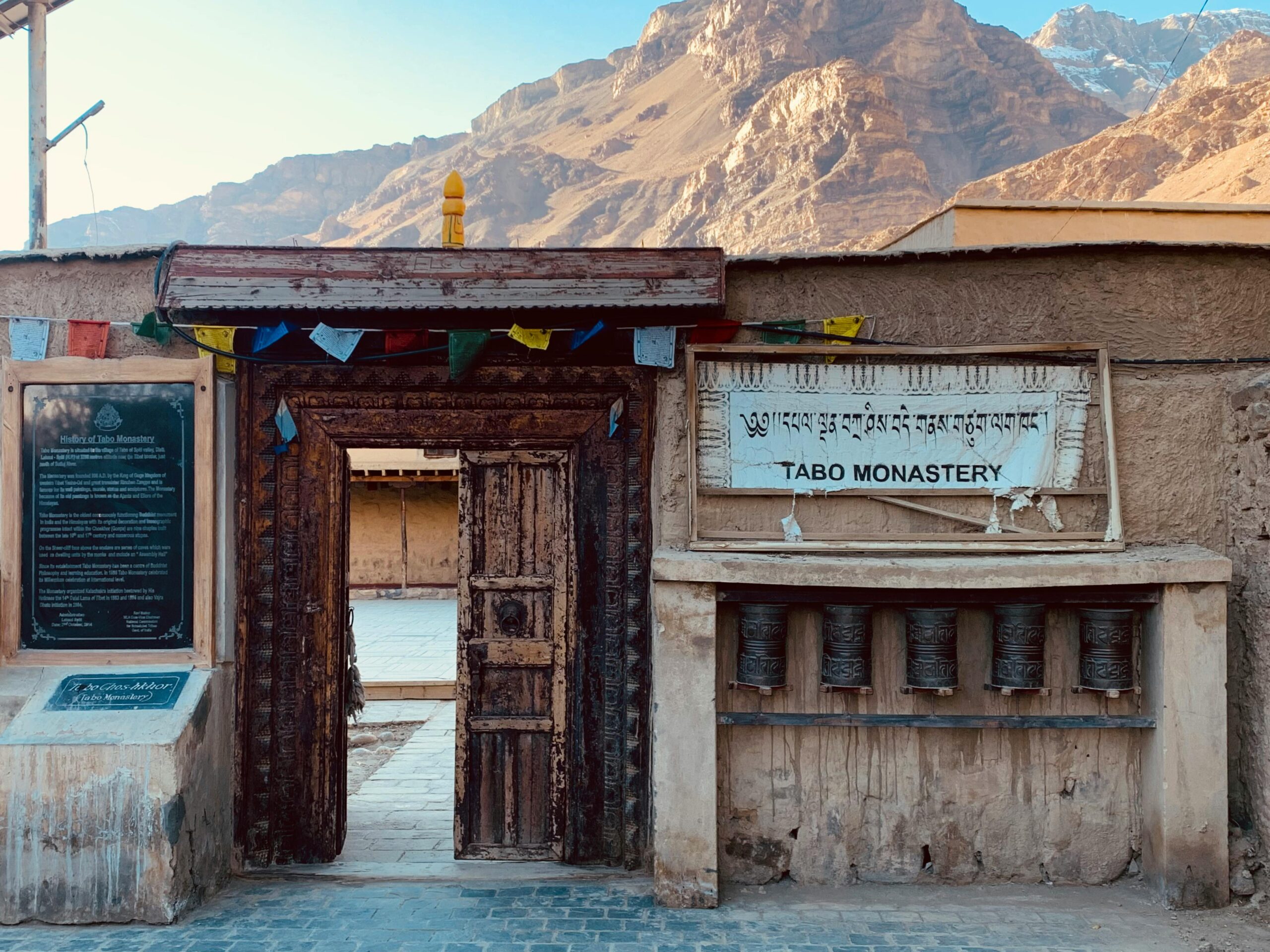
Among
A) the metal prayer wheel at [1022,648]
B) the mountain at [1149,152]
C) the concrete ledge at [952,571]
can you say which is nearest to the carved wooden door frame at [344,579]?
the concrete ledge at [952,571]

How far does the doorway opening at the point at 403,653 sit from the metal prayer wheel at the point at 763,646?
2090 millimetres

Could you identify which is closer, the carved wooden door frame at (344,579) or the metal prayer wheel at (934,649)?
the metal prayer wheel at (934,649)

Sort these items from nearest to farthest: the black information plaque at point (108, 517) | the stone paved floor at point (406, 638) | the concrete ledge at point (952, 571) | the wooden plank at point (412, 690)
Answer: the concrete ledge at point (952, 571) → the black information plaque at point (108, 517) → the wooden plank at point (412, 690) → the stone paved floor at point (406, 638)

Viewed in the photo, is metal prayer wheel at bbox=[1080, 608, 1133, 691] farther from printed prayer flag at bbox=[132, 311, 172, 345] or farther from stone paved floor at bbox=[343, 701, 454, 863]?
printed prayer flag at bbox=[132, 311, 172, 345]

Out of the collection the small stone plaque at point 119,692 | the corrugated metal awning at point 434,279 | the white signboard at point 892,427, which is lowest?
the small stone plaque at point 119,692

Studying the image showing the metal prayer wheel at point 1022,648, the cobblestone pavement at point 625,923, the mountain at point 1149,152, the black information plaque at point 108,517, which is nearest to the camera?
A: the cobblestone pavement at point 625,923

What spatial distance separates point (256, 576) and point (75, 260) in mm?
1845

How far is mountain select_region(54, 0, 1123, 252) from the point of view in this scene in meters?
56.8

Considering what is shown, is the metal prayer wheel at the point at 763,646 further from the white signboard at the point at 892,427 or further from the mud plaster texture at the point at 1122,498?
the white signboard at the point at 892,427

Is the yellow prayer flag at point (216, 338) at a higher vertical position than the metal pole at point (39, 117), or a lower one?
lower

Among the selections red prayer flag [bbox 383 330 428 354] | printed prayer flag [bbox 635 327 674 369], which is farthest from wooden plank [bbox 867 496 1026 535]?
red prayer flag [bbox 383 330 428 354]

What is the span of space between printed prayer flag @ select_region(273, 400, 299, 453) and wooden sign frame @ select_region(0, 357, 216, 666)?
0.31 m

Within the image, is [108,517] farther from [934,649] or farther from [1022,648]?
[1022,648]

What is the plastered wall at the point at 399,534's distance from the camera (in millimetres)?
24391
